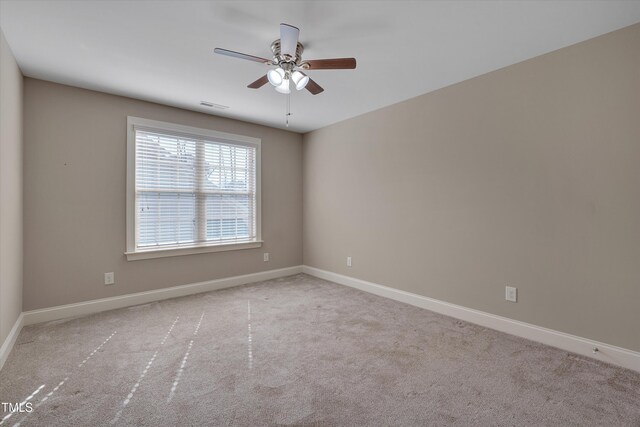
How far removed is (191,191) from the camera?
3.92 meters

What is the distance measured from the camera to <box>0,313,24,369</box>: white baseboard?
215 cm

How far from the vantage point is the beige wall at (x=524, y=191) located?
2160 millimetres

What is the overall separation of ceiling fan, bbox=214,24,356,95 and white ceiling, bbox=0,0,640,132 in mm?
169

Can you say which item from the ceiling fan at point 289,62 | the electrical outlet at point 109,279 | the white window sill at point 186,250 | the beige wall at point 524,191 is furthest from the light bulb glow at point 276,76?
the electrical outlet at point 109,279

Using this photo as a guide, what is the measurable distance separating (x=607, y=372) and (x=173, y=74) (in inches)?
163

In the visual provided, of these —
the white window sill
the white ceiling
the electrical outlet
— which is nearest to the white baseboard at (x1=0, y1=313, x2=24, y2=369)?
the electrical outlet

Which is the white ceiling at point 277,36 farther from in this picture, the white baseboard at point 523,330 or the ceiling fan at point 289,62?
the white baseboard at point 523,330

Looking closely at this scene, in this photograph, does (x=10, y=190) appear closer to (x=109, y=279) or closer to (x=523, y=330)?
(x=109, y=279)

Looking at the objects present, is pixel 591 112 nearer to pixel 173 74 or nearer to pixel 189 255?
pixel 173 74

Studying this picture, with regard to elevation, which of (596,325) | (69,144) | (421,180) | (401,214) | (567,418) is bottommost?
(567,418)

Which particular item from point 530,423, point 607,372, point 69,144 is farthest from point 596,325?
point 69,144

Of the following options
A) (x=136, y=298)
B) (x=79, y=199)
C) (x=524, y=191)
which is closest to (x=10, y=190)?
(x=79, y=199)

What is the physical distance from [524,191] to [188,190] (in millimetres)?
3661

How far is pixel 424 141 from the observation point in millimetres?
3373
